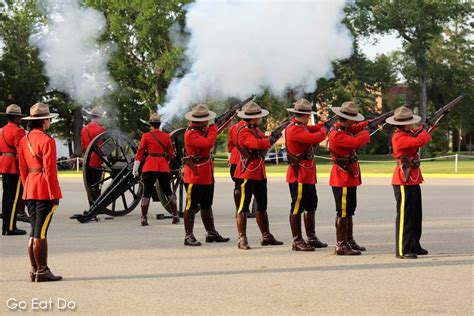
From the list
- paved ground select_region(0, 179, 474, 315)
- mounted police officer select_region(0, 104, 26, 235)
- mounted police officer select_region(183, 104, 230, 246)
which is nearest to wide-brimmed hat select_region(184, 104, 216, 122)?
mounted police officer select_region(183, 104, 230, 246)

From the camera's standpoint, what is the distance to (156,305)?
6418mm

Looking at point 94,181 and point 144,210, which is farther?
point 94,181

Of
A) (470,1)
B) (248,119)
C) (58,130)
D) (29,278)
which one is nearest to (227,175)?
(248,119)

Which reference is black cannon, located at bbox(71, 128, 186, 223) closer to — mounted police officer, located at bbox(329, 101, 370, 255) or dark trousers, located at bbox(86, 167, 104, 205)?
dark trousers, located at bbox(86, 167, 104, 205)

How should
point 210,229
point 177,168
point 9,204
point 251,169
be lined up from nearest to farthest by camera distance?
point 251,169, point 210,229, point 9,204, point 177,168

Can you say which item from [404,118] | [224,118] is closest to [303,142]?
[404,118]

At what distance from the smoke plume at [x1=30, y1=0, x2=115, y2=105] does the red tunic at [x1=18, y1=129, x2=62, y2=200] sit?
9.31 meters

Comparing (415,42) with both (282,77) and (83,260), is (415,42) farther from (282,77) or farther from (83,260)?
(83,260)

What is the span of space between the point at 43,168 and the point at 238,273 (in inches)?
83.8

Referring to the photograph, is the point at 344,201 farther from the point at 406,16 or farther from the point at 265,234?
the point at 406,16

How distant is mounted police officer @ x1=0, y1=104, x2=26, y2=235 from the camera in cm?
1107

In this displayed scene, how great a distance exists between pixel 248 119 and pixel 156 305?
3.64 meters

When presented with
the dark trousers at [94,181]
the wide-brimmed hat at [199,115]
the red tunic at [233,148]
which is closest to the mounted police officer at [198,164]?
the wide-brimmed hat at [199,115]

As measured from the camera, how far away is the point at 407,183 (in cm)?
872
